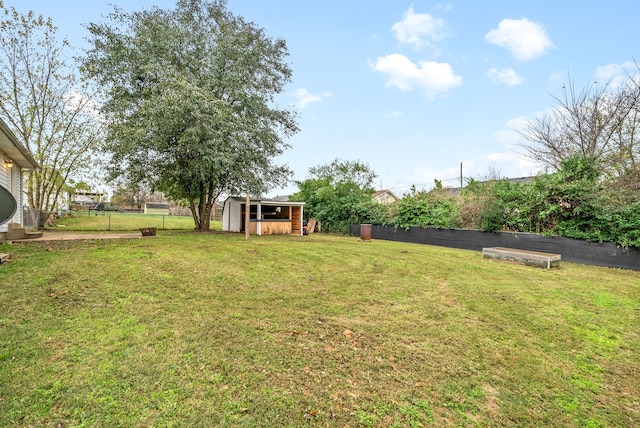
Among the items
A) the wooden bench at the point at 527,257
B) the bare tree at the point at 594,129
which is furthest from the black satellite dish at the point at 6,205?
the bare tree at the point at 594,129

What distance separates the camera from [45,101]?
1319cm

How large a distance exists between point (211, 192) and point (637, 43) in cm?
1615

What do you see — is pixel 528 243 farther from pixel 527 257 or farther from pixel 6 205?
pixel 6 205

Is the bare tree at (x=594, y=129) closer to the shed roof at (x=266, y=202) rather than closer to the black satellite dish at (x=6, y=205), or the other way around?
the shed roof at (x=266, y=202)

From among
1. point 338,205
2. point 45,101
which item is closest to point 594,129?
point 338,205

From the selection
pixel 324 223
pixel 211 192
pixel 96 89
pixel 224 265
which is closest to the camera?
pixel 224 265

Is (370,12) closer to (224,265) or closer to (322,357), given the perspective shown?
(224,265)

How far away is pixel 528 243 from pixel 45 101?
63.6 feet

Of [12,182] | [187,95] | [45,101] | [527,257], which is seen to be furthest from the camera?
[45,101]

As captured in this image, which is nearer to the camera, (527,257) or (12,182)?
(527,257)

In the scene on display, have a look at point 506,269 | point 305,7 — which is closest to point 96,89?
point 305,7

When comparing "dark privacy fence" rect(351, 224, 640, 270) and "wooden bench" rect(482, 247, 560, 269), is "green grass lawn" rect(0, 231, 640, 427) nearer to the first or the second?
"wooden bench" rect(482, 247, 560, 269)

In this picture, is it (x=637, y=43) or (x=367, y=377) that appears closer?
(x=367, y=377)

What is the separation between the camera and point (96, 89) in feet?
44.3
